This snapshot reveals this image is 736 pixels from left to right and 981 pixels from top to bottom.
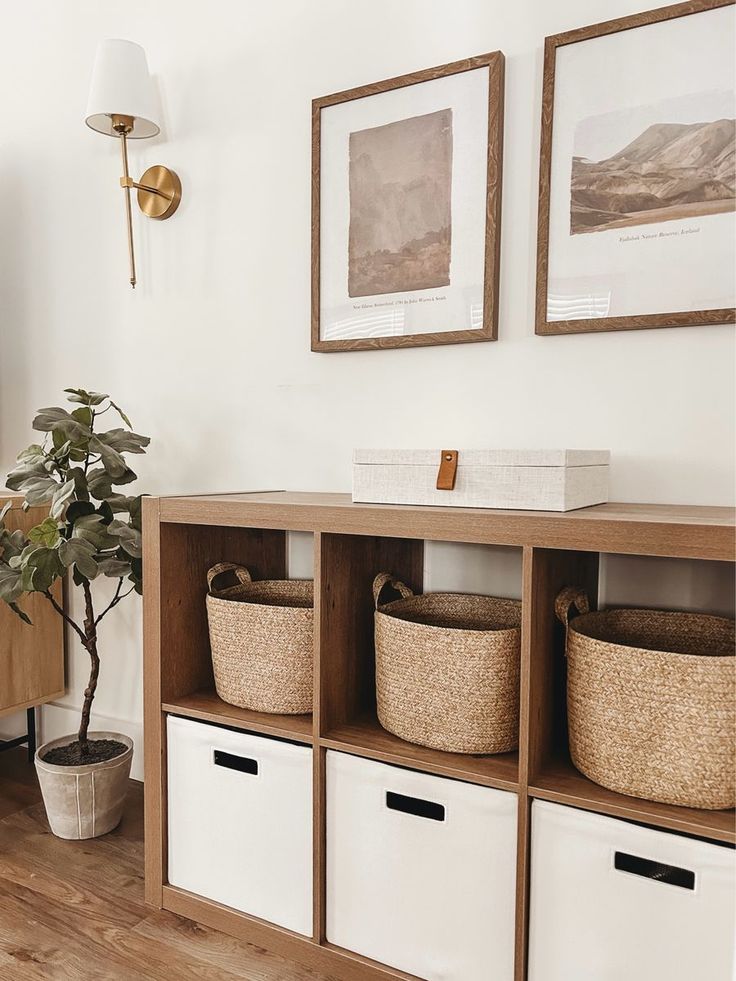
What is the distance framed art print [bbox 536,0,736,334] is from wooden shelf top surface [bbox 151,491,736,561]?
0.39 m

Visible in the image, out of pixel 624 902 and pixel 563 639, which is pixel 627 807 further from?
pixel 563 639

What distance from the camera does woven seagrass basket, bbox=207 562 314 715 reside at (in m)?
1.49

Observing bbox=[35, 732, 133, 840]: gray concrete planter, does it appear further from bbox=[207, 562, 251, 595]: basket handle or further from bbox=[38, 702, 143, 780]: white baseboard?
bbox=[207, 562, 251, 595]: basket handle

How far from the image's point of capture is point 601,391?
1530 millimetres

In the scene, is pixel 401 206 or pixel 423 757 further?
pixel 401 206

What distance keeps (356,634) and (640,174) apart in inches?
39.0

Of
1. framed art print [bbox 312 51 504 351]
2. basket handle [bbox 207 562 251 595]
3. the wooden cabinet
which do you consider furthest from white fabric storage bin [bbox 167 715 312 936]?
framed art print [bbox 312 51 504 351]

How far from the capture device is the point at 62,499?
1566 millimetres

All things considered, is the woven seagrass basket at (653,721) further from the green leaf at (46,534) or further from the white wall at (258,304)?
the green leaf at (46,534)

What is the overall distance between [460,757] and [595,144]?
44.4 inches

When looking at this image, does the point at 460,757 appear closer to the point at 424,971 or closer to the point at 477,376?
the point at 424,971

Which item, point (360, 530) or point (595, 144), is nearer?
point (360, 530)

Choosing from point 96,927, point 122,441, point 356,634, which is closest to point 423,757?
point 356,634

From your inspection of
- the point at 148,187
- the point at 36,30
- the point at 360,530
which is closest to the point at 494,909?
the point at 360,530
